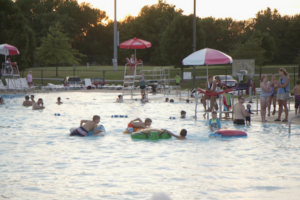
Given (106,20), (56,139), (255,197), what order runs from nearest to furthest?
(255,197)
(56,139)
(106,20)

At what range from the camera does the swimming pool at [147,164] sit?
7023 millimetres

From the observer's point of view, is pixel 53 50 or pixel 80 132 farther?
pixel 53 50

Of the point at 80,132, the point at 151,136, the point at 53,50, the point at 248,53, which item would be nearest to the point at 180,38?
the point at 248,53

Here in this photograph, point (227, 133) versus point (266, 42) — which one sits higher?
point (266, 42)

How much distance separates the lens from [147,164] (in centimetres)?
905

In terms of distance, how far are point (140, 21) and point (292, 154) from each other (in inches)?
3613

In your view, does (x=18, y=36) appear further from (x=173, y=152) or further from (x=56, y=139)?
(x=173, y=152)

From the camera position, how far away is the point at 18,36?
43281 mm

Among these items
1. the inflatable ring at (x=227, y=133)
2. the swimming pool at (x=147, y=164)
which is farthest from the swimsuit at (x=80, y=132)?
the inflatable ring at (x=227, y=133)

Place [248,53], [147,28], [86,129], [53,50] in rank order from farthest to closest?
[147,28] → [53,50] → [248,53] → [86,129]

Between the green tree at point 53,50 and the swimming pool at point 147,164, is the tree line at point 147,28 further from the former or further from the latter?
the swimming pool at point 147,164

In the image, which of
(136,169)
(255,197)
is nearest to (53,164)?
(136,169)

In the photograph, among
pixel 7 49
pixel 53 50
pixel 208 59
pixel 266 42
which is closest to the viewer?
pixel 208 59

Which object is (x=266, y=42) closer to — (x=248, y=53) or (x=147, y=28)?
(x=248, y=53)
